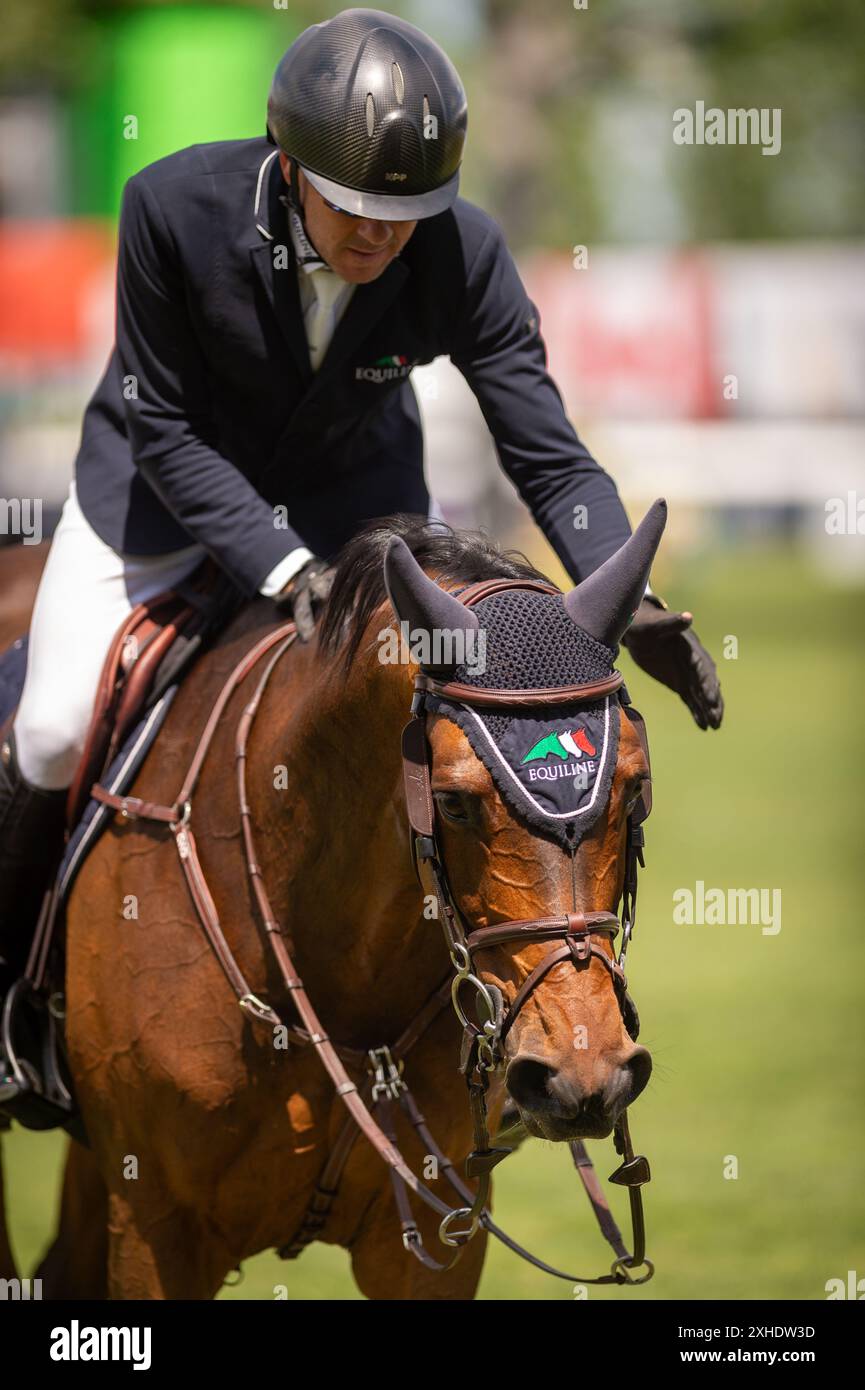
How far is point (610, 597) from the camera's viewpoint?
338 cm

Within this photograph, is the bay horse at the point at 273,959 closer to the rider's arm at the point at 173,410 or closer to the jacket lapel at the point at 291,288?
the rider's arm at the point at 173,410

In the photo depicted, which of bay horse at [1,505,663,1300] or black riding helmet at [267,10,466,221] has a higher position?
black riding helmet at [267,10,466,221]

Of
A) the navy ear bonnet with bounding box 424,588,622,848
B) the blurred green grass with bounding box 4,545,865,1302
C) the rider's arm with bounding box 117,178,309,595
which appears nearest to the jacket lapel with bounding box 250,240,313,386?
the rider's arm with bounding box 117,178,309,595

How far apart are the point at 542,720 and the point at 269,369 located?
4.85 ft

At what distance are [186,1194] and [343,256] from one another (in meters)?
2.22

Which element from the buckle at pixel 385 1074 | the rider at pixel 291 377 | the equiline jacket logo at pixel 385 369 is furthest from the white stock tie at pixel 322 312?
the buckle at pixel 385 1074

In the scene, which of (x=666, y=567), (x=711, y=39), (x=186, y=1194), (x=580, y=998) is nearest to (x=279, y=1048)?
(x=186, y=1194)

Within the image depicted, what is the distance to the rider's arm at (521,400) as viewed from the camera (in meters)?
4.29

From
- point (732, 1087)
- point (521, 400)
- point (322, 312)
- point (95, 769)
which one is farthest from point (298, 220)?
point (732, 1087)

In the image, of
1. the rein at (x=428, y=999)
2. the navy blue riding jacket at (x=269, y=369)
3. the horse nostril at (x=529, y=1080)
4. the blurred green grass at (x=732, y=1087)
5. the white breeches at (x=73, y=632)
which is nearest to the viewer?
the horse nostril at (x=529, y=1080)

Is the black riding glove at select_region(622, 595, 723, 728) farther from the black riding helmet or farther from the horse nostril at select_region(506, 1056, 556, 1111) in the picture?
the horse nostril at select_region(506, 1056, 556, 1111)

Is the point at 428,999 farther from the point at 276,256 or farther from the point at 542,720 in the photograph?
the point at 276,256

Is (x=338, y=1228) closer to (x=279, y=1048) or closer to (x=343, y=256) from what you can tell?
(x=279, y=1048)

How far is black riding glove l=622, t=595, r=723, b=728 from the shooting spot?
4.00 meters
